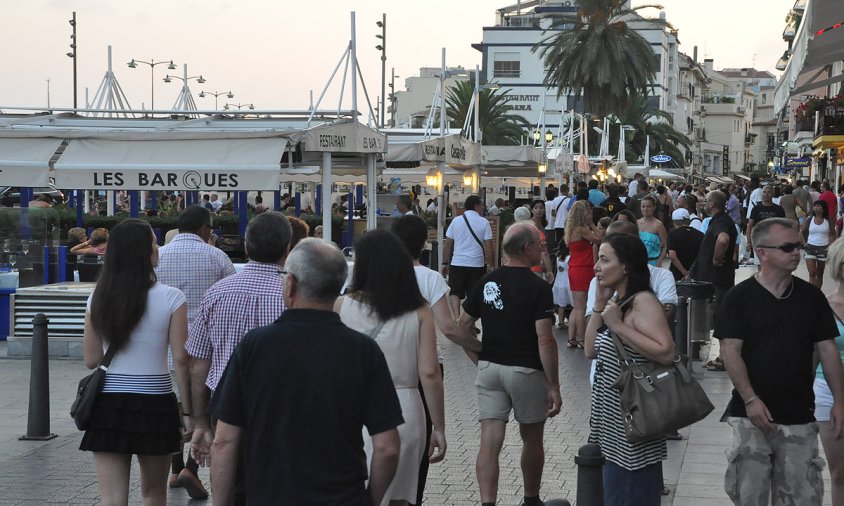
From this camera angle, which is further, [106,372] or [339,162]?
[339,162]

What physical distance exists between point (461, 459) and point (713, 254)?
18.0ft

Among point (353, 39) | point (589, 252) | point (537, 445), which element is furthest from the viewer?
point (353, 39)

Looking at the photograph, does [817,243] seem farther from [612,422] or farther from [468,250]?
[612,422]

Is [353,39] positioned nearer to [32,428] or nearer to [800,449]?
[32,428]

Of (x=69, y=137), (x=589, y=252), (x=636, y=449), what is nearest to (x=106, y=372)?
(x=636, y=449)

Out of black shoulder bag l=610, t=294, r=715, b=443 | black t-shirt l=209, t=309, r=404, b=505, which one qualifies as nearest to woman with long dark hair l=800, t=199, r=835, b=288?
black shoulder bag l=610, t=294, r=715, b=443

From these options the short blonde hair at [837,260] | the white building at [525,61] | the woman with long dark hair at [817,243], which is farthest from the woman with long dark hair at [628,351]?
the white building at [525,61]

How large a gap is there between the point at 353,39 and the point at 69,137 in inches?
168

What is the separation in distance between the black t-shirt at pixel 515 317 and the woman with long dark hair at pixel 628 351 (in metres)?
1.13

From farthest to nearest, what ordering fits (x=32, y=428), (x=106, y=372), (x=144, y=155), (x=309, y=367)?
(x=144, y=155)
(x=32, y=428)
(x=106, y=372)
(x=309, y=367)

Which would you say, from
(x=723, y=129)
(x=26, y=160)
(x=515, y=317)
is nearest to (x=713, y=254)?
(x=515, y=317)

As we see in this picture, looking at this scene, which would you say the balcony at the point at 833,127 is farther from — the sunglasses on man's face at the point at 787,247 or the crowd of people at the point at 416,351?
the sunglasses on man's face at the point at 787,247

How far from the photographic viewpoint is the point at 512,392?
22.0 ft

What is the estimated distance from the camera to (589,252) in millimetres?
13711
